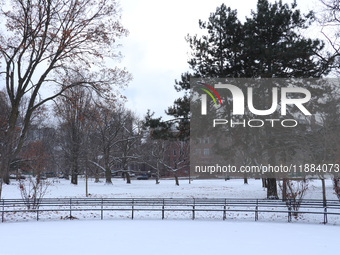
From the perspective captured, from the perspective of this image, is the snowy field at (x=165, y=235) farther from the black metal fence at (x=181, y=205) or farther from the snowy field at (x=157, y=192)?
the snowy field at (x=157, y=192)

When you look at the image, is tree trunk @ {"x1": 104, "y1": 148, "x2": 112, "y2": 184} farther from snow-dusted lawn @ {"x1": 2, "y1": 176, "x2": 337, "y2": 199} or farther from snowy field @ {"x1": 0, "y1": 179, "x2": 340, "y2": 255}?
snowy field @ {"x1": 0, "y1": 179, "x2": 340, "y2": 255}

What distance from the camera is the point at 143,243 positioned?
11.6 metres

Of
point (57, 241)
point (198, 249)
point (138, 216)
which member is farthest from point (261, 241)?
point (138, 216)

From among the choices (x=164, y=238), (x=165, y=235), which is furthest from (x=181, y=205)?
(x=164, y=238)

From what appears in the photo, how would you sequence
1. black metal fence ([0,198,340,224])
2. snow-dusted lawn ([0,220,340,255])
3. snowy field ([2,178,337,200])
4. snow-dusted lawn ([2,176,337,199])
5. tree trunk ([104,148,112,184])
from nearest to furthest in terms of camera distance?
snow-dusted lawn ([0,220,340,255]) < black metal fence ([0,198,340,224]) < snowy field ([2,178,337,200]) < snow-dusted lawn ([2,176,337,199]) < tree trunk ([104,148,112,184])

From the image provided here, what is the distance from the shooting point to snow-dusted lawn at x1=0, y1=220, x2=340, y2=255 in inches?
417

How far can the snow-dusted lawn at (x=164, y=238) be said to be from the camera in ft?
34.8

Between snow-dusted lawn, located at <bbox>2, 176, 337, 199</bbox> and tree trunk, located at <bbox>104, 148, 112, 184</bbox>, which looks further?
tree trunk, located at <bbox>104, 148, 112, 184</bbox>

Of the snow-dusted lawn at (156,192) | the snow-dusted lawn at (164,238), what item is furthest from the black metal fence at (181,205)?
the snow-dusted lawn at (156,192)

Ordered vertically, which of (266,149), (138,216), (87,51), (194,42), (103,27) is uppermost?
(194,42)

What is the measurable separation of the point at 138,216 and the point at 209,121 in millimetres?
11428

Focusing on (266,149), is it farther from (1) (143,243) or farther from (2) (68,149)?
(2) (68,149)

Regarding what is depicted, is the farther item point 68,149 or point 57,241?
point 68,149

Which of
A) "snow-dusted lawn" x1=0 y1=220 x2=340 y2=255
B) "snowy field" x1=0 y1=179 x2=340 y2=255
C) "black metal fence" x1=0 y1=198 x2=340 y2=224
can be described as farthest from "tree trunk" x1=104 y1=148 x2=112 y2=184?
"snow-dusted lawn" x1=0 y1=220 x2=340 y2=255
